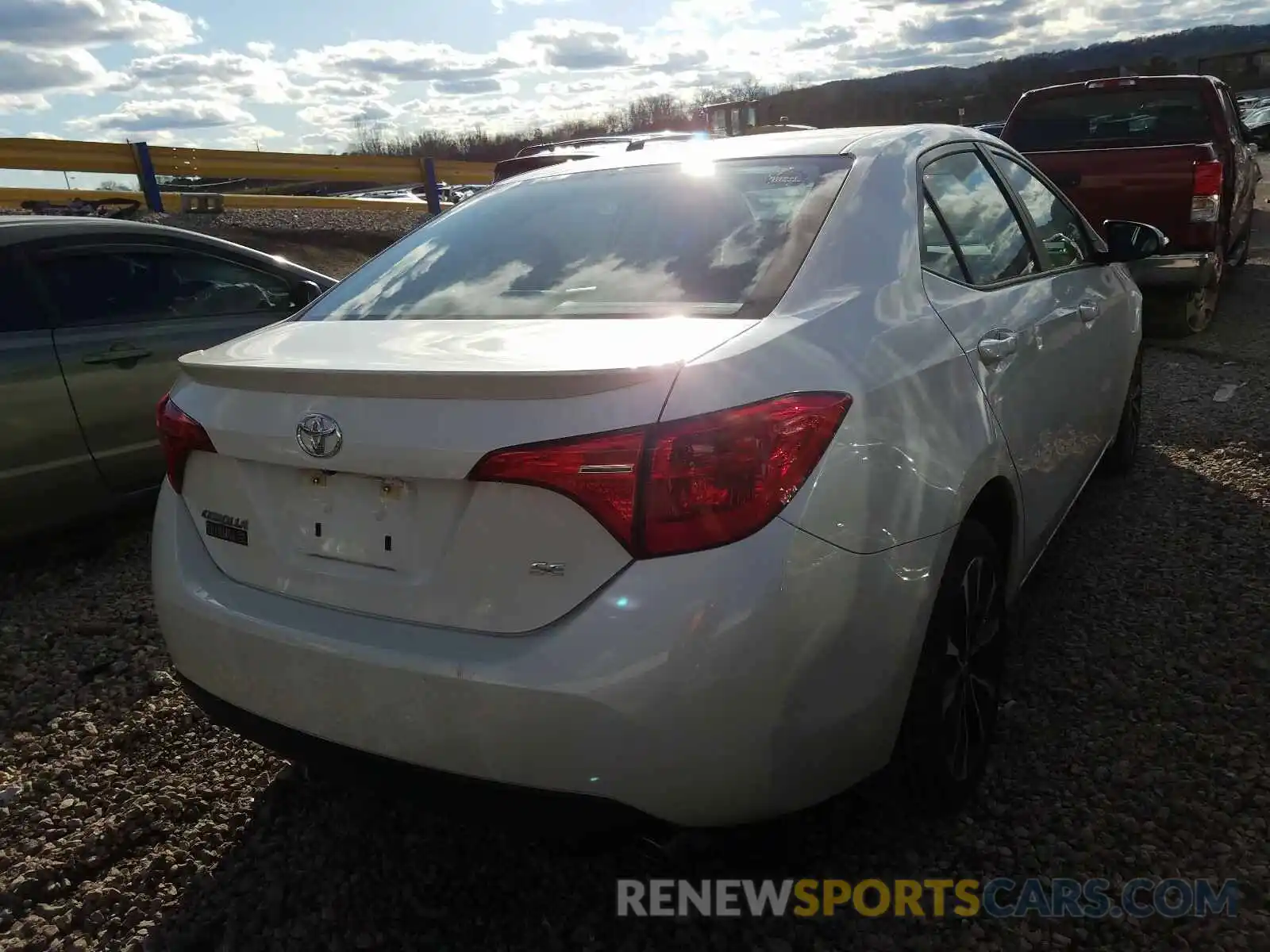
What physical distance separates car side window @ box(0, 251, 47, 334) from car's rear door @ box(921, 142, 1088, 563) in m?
3.53

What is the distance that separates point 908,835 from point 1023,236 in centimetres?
192

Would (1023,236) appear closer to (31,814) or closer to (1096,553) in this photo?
(1096,553)

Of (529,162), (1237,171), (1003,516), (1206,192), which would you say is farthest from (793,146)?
(529,162)

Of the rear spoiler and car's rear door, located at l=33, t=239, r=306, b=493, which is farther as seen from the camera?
the rear spoiler

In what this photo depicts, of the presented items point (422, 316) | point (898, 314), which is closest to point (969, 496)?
point (898, 314)

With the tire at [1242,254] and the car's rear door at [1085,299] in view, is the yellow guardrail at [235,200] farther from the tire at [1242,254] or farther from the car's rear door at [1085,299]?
the car's rear door at [1085,299]

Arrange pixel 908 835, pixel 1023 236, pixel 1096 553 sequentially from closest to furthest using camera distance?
pixel 908 835 < pixel 1023 236 < pixel 1096 553

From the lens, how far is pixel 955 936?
2.02 m

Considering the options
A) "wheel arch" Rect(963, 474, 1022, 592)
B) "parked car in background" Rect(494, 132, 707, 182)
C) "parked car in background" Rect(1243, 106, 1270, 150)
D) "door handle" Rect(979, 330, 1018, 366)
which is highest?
"parked car in background" Rect(494, 132, 707, 182)

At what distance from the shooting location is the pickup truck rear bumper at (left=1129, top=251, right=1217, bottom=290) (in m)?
6.68

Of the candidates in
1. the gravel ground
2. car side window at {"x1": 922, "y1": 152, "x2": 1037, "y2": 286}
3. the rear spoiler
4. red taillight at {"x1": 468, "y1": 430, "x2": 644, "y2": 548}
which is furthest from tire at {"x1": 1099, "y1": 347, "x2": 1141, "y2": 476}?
the rear spoiler

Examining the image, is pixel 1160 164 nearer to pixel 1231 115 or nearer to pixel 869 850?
pixel 1231 115

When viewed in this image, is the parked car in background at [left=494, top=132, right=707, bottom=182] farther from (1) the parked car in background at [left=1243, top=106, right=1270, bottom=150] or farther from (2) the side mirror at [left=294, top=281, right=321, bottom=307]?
(1) the parked car in background at [left=1243, top=106, right=1270, bottom=150]

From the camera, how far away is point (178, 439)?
7.09 ft
